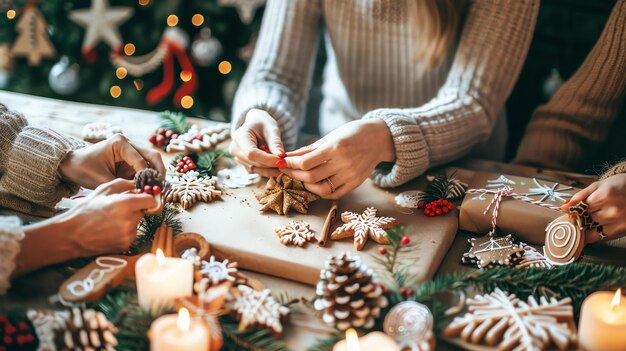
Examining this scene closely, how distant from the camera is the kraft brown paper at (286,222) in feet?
3.27

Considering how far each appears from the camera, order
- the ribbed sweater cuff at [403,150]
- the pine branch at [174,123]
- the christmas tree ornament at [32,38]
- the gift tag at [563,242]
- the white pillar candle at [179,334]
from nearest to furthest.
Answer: the white pillar candle at [179,334] → the gift tag at [563,242] → the ribbed sweater cuff at [403,150] → the pine branch at [174,123] → the christmas tree ornament at [32,38]

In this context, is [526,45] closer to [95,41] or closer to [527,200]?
[527,200]

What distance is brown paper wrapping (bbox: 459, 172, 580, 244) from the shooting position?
1.07 m

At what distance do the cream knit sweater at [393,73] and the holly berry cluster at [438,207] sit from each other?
98 mm

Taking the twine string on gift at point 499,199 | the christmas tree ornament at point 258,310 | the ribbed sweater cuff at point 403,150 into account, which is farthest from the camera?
the ribbed sweater cuff at point 403,150

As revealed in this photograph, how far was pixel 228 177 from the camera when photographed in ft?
4.11

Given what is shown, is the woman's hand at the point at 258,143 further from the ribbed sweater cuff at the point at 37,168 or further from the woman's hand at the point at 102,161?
the ribbed sweater cuff at the point at 37,168

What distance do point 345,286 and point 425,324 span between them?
13 centimetres

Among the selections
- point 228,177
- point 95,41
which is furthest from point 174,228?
point 95,41

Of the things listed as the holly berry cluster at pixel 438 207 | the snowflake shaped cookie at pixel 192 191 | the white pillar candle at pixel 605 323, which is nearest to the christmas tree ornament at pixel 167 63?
the snowflake shaped cookie at pixel 192 191

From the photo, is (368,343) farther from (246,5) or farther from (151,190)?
(246,5)

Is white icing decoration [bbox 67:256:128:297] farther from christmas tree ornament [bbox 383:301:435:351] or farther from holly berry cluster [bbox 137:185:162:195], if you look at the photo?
christmas tree ornament [bbox 383:301:435:351]

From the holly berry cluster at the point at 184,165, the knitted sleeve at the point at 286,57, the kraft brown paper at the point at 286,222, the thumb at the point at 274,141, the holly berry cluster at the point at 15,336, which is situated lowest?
the holly berry cluster at the point at 15,336

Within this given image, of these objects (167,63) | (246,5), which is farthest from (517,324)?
(167,63)
